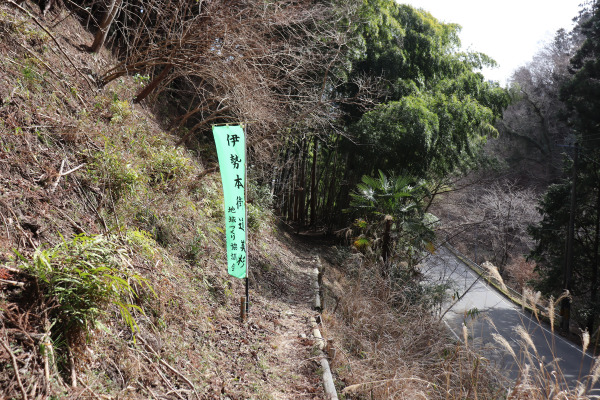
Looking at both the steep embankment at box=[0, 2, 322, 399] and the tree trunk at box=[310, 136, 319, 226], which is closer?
the steep embankment at box=[0, 2, 322, 399]

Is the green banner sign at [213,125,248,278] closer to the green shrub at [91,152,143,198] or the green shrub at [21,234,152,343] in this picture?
the green shrub at [91,152,143,198]

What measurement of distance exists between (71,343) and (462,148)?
13.2 m

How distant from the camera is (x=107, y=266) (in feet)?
8.97

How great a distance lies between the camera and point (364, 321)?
5801mm

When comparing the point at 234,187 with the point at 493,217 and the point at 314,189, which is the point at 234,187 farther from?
the point at 493,217

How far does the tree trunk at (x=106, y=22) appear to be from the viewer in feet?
20.3

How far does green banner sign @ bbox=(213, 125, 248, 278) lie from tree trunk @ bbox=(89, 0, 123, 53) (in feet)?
10.0

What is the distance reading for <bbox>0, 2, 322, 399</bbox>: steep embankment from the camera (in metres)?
2.43

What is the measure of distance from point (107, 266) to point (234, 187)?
7.42 feet

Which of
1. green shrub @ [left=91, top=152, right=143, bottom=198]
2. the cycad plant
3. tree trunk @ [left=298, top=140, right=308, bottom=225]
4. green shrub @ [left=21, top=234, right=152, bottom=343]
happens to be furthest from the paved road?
green shrub @ [left=21, top=234, right=152, bottom=343]

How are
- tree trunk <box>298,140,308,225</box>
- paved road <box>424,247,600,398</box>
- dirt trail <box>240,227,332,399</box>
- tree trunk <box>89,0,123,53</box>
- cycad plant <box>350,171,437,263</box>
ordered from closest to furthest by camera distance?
1. dirt trail <box>240,227,332,399</box>
2. tree trunk <box>89,0,123,53</box>
3. paved road <box>424,247,600,398</box>
4. cycad plant <box>350,171,437,263</box>
5. tree trunk <box>298,140,308,225</box>

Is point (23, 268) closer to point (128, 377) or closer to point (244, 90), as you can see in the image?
point (128, 377)

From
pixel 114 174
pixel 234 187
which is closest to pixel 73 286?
pixel 114 174

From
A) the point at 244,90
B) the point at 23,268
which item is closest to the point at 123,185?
the point at 23,268
